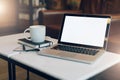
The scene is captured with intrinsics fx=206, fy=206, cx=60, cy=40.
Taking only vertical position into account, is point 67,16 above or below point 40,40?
above

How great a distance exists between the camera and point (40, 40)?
125cm

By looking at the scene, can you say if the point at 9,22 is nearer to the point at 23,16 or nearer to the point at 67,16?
the point at 23,16

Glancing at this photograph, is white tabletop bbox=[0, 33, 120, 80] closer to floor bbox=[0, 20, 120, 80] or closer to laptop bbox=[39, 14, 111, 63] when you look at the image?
laptop bbox=[39, 14, 111, 63]

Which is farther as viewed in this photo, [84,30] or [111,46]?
[111,46]

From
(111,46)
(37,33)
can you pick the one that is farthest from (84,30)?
(111,46)

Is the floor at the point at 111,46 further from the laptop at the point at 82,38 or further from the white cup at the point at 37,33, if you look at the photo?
the white cup at the point at 37,33

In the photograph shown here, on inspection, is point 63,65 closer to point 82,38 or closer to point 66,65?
point 66,65

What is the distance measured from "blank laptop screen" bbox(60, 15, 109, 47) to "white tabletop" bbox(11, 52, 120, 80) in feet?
0.36

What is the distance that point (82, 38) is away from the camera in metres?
1.21

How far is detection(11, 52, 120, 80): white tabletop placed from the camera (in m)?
0.88

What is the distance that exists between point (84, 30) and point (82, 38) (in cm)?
5

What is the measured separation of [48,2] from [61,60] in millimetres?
3216

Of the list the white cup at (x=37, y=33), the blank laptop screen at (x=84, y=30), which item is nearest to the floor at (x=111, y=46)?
the blank laptop screen at (x=84, y=30)

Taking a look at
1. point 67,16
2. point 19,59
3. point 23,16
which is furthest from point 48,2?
point 19,59
